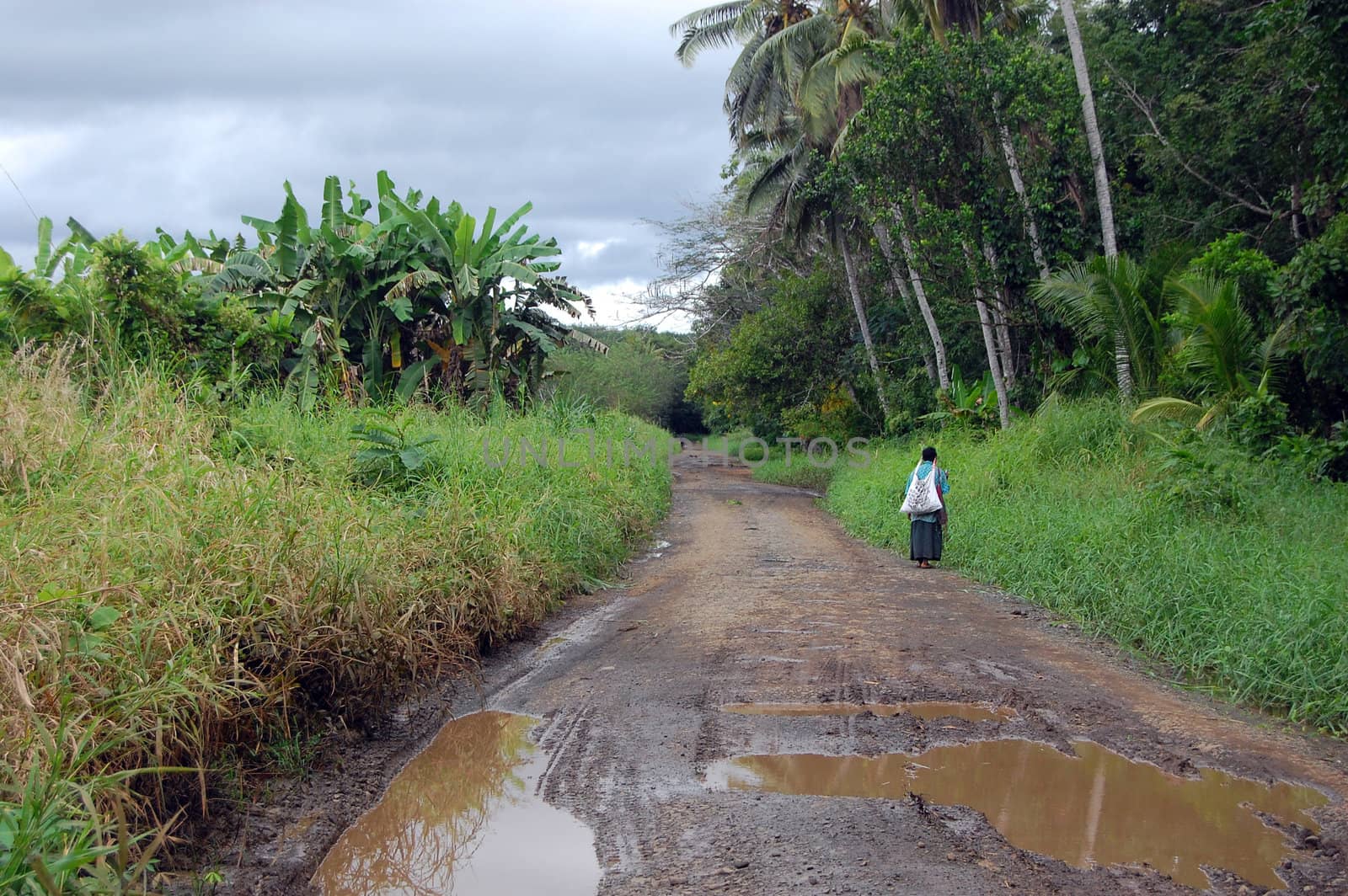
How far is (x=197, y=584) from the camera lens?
466cm

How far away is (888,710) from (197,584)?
359 cm

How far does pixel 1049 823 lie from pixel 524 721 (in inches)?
111

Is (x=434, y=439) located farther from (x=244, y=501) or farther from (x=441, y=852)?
(x=441, y=852)

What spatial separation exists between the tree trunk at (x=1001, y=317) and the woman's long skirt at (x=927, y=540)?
651 centimetres

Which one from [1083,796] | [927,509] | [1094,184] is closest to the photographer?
[1083,796]

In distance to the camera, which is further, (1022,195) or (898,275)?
(898,275)

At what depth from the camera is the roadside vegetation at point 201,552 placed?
3.64m

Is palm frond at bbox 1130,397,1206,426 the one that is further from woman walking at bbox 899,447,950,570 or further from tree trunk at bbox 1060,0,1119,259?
tree trunk at bbox 1060,0,1119,259

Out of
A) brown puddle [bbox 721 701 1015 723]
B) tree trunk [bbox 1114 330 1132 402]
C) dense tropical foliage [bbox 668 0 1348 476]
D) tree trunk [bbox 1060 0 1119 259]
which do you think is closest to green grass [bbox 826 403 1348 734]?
tree trunk [bbox 1114 330 1132 402]

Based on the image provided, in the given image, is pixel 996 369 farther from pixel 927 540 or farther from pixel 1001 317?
pixel 927 540

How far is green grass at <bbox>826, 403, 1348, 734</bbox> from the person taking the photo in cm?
596

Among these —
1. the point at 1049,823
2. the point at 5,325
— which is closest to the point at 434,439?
the point at 5,325

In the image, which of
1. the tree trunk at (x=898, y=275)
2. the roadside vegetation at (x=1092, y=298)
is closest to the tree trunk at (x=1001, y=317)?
the roadside vegetation at (x=1092, y=298)

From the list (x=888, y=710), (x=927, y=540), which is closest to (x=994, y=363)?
(x=927, y=540)
